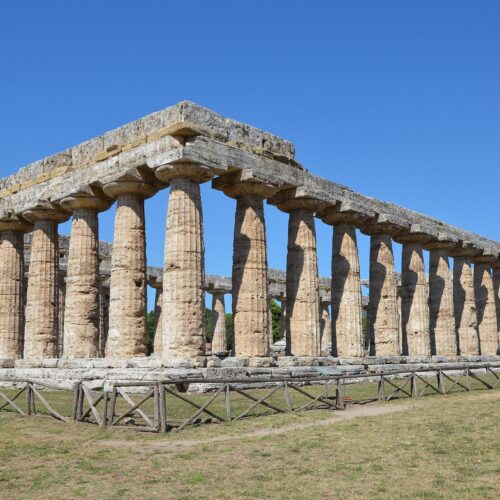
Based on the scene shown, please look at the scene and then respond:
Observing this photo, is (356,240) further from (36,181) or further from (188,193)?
(36,181)

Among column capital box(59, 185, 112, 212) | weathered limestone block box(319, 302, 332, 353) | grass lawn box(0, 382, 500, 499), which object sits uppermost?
column capital box(59, 185, 112, 212)

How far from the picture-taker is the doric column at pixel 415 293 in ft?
124

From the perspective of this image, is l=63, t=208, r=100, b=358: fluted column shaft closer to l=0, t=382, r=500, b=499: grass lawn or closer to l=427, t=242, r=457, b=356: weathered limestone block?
l=0, t=382, r=500, b=499: grass lawn

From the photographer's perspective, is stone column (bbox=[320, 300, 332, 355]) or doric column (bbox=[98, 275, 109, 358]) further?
stone column (bbox=[320, 300, 332, 355])

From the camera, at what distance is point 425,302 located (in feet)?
127

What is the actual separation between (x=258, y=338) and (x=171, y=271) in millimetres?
4766

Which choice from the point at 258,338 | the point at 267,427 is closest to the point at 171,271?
the point at 258,338

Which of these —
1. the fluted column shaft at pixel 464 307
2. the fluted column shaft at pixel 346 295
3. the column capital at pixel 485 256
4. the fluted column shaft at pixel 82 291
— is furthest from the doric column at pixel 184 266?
A: the column capital at pixel 485 256

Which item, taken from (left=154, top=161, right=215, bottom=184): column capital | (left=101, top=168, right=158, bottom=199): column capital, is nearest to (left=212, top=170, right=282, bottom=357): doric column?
(left=154, top=161, right=215, bottom=184): column capital

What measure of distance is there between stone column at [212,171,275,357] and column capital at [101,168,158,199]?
108 inches

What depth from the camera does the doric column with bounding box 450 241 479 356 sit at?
43250mm

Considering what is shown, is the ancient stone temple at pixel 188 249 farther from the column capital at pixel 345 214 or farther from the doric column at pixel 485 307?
the doric column at pixel 485 307

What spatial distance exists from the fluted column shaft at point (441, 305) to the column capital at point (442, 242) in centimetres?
33

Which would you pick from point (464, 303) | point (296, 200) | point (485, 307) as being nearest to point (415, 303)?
point (464, 303)
